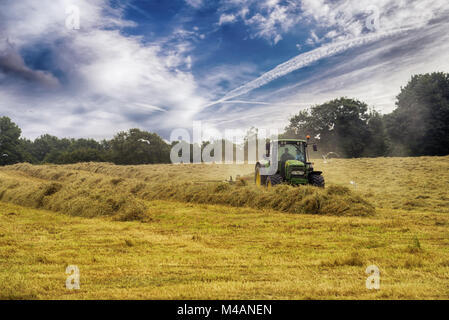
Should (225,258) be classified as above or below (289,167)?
below

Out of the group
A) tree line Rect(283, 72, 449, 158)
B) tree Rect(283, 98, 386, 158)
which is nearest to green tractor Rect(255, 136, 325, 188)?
tree line Rect(283, 72, 449, 158)

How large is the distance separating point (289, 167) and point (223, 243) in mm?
6792

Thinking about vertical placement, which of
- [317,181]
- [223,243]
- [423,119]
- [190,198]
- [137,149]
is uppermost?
[423,119]

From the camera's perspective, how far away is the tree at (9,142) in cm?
5478

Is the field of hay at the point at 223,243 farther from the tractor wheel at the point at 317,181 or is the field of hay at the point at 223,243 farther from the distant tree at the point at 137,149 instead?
the distant tree at the point at 137,149

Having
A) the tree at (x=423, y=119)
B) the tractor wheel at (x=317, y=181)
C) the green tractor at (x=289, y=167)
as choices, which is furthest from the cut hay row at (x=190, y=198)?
the tree at (x=423, y=119)

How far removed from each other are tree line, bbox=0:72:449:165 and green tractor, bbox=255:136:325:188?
30.5m

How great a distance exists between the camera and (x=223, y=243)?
21.0 ft

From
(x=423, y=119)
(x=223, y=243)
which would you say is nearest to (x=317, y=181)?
(x=223, y=243)

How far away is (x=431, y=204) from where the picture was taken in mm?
12211

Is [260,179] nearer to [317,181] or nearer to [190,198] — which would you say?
[317,181]

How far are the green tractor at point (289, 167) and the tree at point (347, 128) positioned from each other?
121 ft

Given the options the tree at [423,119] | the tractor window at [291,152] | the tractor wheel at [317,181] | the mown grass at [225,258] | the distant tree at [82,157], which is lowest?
the mown grass at [225,258]

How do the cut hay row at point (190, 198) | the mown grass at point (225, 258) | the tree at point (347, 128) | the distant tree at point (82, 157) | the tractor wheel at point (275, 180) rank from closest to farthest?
the mown grass at point (225, 258)
the cut hay row at point (190, 198)
the tractor wheel at point (275, 180)
the tree at point (347, 128)
the distant tree at point (82, 157)
